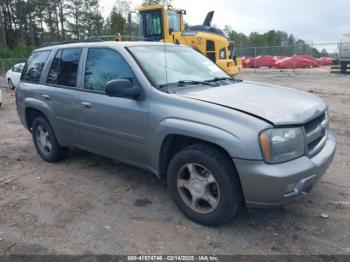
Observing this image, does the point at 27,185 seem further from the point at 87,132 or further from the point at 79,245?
the point at 79,245

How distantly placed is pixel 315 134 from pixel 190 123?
1.24 m

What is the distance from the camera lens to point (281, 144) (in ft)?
10.1

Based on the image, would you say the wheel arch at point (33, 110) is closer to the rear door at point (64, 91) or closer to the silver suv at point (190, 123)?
the silver suv at point (190, 123)

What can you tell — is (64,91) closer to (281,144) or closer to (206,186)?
(206,186)

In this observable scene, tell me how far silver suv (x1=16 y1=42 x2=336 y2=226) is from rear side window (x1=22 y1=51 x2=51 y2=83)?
0.25 metres

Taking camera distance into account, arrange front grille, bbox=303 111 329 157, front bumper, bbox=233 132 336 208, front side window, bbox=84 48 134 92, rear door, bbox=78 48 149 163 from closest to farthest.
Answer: front bumper, bbox=233 132 336 208 → front grille, bbox=303 111 329 157 → rear door, bbox=78 48 149 163 → front side window, bbox=84 48 134 92

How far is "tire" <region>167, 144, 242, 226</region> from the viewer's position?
326cm

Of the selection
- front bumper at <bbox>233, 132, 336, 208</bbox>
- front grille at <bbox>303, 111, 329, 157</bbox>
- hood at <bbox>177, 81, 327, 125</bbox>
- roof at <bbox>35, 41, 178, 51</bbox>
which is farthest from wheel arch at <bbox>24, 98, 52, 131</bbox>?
front grille at <bbox>303, 111, 329, 157</bbox>

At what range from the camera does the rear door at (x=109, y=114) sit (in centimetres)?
396

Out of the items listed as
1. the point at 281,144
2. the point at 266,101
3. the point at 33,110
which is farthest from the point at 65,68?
the point at 281,144

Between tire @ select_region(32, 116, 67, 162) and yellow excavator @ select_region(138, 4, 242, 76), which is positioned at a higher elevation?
yellow excavator @ select_region(138, 4, 242, 76)

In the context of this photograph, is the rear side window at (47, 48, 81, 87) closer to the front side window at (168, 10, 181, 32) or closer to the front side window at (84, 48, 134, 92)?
the front side window at (84, 48, 134, 92)

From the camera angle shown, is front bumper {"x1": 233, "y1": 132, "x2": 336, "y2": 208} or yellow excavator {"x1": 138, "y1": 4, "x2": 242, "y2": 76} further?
yellow excavator {"x1": 138, "y1": 4, "x2": 242, "y2": 76}

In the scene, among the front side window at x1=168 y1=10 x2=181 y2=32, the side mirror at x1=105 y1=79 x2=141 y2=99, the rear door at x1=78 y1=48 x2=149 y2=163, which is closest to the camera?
the side mirror at x1=105 y1=79 x2=141 y2=99
